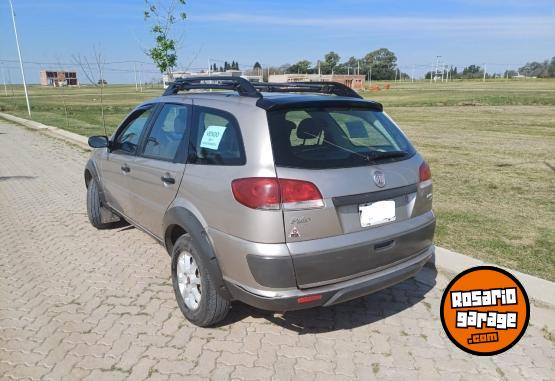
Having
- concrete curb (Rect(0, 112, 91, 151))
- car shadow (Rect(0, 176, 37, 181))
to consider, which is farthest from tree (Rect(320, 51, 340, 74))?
car shadow (Rect(0, 176, 37, 181))

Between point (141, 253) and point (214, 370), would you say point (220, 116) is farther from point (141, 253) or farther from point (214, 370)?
point (141, 253)

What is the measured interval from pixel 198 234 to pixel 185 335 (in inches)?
30.7

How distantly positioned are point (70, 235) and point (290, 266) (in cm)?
377

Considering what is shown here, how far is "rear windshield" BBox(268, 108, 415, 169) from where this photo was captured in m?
2.74

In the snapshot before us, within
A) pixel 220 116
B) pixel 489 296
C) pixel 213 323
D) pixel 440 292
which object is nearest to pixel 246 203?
pixel 220 116

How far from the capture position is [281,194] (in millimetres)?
2566

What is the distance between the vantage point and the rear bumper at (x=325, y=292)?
263 cm

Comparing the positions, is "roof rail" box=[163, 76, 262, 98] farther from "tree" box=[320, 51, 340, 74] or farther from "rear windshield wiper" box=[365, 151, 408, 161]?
"tree" box=[320, 51, 340, 74]

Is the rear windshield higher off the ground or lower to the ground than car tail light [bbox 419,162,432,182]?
higher

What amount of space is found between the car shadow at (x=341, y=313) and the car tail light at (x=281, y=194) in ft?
3.73

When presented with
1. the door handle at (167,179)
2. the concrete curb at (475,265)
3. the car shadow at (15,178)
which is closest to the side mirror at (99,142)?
the door handle at (167,179)

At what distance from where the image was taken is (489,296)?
8.97 ft

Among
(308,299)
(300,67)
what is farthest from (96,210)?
→ (300,67)

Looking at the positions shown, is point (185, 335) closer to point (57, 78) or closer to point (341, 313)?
point (341, 313)
